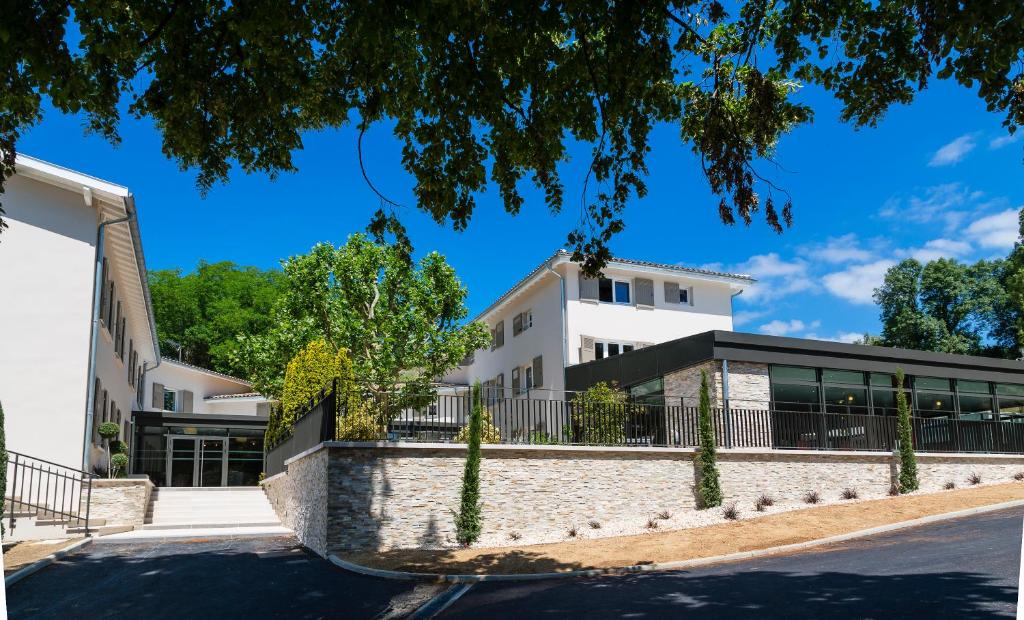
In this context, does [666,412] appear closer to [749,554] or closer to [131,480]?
[749,554]

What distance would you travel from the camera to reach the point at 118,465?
21625 millimetres

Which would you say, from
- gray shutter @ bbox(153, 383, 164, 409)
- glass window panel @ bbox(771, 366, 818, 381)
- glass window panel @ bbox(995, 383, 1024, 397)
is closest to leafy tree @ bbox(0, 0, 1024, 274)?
glass window panel @ bbox(771, 366, 818, 381)

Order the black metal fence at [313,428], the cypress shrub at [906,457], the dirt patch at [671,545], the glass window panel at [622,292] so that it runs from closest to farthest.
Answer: the dirt patch at [671,545]
the black metal fence at [313,428]
the cypress shrub at [906,457]
the glass window panel at [622,292]

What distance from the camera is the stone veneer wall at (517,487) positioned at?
14.3 meters

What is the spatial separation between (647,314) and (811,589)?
22.3 meters

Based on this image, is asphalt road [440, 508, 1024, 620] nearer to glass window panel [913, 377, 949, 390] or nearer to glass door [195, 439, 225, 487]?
glass window panel [913, 377, 949, 390]

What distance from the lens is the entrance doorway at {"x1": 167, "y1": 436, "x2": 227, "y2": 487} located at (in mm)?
34500

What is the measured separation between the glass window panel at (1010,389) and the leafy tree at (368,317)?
62.5 feet

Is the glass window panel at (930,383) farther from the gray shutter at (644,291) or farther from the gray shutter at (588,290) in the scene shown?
the gray shutter at (588,290)

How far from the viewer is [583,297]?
98.7 ft

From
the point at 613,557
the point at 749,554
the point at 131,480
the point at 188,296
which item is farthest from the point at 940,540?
the point at 188,296

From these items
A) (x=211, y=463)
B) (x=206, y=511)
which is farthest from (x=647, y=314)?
(x=211, y=463)

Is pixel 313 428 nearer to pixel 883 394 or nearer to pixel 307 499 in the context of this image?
pixel 307 499

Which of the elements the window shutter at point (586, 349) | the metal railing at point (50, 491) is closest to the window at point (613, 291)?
the window shutter at point (586, 349)
